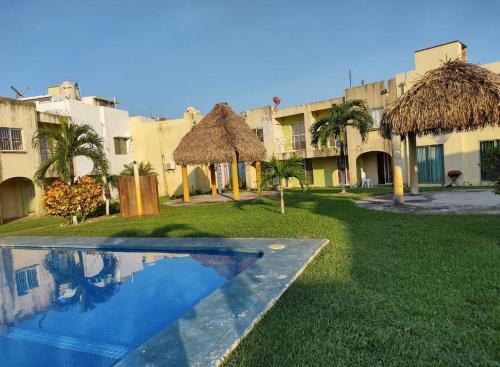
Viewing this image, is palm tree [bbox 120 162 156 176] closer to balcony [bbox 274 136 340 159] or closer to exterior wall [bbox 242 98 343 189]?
exterior wall [bbox 242 98 343 189]

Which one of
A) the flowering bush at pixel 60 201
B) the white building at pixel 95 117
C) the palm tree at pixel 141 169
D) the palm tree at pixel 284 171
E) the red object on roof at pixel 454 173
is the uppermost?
the white building at pixel 95 117

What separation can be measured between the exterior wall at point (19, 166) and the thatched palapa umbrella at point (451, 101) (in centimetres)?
1723

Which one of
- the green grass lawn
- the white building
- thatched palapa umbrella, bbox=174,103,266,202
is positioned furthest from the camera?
the white building

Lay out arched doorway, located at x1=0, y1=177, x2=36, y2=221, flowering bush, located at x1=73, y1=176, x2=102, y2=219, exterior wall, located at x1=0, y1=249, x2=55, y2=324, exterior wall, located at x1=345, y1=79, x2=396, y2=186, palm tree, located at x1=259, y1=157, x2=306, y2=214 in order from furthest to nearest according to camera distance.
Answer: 1. exterior wall, located at x1=345, y1=79, x2=396, y2=186
2. arched doorway, located at x1=0, y1=177, x2=36, y2=221
3. flowering bush, located at x1=73, y1=176, x2=102, y2=219
4. palm tree, located at x1=259, y1=157, x2=306, y2=214
5. exterior wall, located at x1=0, y1=249, x2=55, y2=324

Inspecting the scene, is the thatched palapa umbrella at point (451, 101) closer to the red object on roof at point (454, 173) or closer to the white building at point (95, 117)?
the red object on roof at point (454, 173)

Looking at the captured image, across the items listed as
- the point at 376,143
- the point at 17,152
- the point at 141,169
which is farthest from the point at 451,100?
the point at 141,169

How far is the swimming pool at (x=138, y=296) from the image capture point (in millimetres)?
3621

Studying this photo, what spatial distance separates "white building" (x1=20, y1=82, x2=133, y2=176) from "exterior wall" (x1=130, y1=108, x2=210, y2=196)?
2.50 ft

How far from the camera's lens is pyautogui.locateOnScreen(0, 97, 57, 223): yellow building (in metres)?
17.1

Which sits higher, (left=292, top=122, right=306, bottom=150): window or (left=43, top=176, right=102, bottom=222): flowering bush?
(left=292, top=122, right=306, bottom=150): window

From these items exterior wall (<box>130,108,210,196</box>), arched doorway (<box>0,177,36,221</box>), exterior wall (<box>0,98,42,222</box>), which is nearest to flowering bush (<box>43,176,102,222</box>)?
exterior wall (<box>0,98,42,222</box>)

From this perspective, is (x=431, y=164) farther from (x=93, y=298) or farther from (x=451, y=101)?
(x=93, y=298)

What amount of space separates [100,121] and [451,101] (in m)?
20.6

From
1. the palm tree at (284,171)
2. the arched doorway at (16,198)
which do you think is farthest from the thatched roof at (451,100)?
the arched doorway at (16,198)
